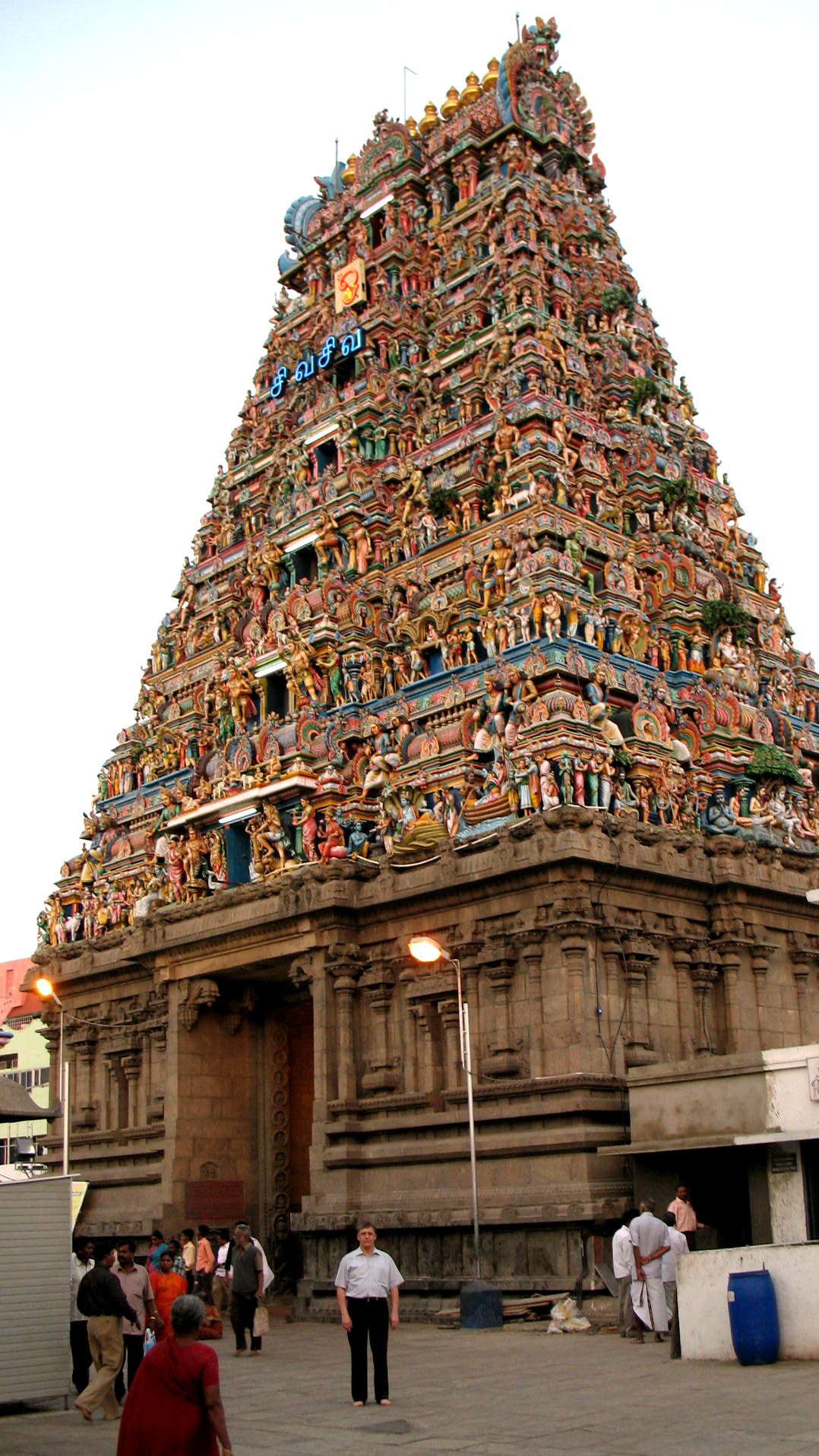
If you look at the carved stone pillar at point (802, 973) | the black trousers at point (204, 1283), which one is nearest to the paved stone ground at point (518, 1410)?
the black trousers at point (204, 1283)

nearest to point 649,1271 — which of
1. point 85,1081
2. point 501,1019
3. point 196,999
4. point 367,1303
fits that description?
point 367,1303

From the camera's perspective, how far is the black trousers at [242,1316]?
26.9 metres

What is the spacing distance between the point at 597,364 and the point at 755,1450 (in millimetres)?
42357

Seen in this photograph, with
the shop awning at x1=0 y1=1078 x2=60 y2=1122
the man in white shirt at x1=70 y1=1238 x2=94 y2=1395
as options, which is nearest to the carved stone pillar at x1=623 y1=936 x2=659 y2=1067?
the man in white shirt at x1=70 y1=1238 x2=94 y2=1395

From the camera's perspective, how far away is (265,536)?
173ft

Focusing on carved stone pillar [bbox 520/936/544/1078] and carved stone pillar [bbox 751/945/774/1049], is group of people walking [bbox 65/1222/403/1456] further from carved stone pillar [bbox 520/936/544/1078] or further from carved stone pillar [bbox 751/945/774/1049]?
carved stone pillar [bbox 751/945/774/1049]

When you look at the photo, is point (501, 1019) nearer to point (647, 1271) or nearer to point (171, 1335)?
point (647, 1271)

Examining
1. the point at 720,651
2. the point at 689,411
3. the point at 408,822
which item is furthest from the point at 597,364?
the point at 408,822

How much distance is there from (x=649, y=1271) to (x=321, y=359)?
39.0 meters

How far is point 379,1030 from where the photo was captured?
39531 millimetres

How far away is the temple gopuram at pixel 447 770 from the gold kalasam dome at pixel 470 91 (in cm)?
18

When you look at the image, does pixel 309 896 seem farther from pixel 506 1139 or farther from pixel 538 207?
pixel 538 207

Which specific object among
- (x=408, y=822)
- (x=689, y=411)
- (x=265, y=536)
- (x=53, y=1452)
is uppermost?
(x=689, y=411)

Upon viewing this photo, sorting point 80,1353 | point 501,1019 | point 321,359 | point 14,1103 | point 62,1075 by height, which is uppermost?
point 321,359
